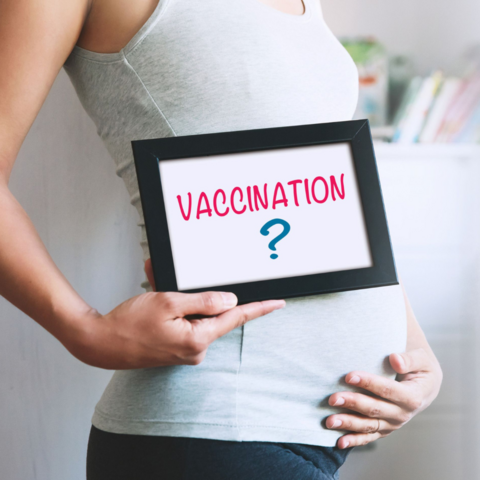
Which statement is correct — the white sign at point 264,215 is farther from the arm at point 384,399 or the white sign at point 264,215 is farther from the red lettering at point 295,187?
the arm at point 384,399

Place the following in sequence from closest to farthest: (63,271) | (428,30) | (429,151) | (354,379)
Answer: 1. (354,379)
2. (63,271)
3. (429,151)
4. (428,30)

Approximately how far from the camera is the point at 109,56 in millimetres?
542

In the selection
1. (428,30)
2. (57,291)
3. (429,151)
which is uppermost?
(428,30)

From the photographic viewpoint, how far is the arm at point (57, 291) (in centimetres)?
45

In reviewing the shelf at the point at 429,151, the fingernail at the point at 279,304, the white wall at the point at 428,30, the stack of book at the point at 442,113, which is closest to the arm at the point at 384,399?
the fingernail at the point at 279,304

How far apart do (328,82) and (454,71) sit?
62.5 inches

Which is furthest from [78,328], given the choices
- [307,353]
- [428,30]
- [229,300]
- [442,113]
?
[428,30]

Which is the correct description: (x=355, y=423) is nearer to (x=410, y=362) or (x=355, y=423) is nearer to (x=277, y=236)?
(x=410, y=362)

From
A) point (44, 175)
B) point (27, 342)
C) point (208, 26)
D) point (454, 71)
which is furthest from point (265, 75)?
point (454, 71)

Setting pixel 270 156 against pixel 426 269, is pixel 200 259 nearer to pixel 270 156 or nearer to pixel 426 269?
pixel 270 156

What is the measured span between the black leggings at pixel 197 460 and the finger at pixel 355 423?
5 cm

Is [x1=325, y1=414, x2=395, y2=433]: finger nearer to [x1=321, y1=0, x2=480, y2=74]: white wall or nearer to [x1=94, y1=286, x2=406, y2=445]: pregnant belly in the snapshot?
[x1=94, y1=286, x2=406, y2=445]: pregnant belly

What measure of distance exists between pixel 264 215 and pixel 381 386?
0.28 m

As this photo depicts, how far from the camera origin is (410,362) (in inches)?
24.0
